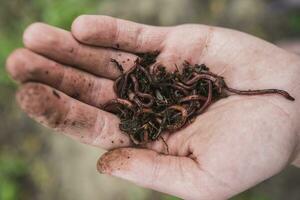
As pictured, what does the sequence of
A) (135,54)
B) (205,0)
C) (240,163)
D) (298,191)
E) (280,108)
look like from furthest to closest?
1. (205,0)
2. (298,191)
3. (135,54)
4. (280,108)
5. (240,163)

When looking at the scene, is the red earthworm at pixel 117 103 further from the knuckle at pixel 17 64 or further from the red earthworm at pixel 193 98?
the knuckle at pixel 17 64

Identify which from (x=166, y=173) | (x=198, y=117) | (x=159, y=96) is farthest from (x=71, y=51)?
(x=166, y=173)

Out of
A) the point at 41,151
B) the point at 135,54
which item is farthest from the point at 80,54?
the point at 41,151

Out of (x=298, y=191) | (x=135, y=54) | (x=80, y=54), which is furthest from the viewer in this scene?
(x=298, y=191)

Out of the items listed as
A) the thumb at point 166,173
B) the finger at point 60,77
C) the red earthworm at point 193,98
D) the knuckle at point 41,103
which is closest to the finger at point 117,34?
the finger at point 60,77

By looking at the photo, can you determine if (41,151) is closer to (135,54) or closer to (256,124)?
(135,54)
